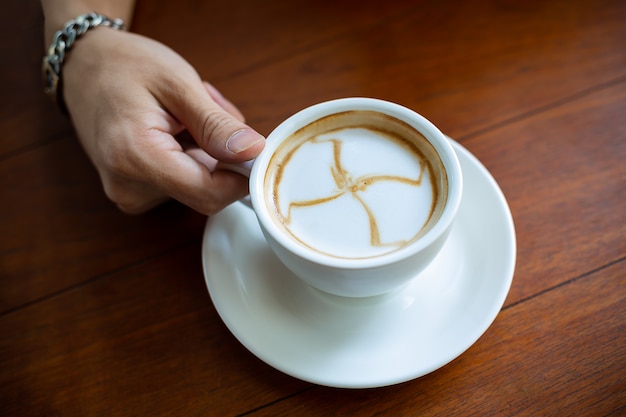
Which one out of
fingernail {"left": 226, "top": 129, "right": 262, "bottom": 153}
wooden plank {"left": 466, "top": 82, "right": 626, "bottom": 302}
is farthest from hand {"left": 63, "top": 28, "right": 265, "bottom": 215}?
wooden plank {"left": 466, "top": 82, "right": 626, "bottom": 302}

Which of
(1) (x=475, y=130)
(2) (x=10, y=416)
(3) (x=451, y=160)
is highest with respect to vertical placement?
(3) (x=451, y=160)

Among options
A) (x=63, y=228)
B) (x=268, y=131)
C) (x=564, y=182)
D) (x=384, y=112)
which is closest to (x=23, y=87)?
(x=63, y=228)

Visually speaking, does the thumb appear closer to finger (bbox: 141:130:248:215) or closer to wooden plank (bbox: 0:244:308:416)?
finger (bbox: 141:130:248:215)

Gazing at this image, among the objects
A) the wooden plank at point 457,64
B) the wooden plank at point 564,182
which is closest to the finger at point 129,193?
the wooden plank at point 457,64

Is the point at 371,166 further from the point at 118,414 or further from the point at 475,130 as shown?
the point at 118,414

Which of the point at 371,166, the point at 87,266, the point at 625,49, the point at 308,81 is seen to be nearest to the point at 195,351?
the point at 87,266

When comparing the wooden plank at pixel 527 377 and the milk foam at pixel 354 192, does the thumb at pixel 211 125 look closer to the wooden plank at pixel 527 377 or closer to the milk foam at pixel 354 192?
the milk foam at pixel 354 192
